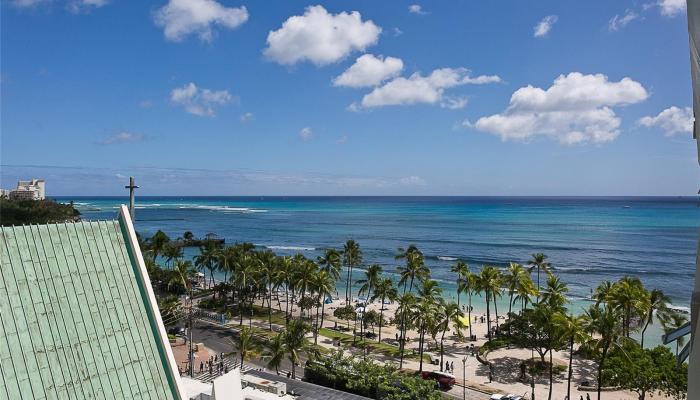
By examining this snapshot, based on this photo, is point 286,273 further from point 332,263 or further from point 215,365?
point 215,365

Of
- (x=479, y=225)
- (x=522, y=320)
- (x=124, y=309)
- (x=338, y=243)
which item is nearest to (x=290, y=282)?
(x=522, y=320)

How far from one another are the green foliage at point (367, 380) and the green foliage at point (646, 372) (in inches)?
465

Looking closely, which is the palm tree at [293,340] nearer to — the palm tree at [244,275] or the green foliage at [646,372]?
the palm tree at [244,275]

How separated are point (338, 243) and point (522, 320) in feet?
295

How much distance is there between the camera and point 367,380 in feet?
98.4

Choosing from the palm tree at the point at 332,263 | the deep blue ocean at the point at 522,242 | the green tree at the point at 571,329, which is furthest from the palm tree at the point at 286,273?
the deep blue ocean at the point at 522,242

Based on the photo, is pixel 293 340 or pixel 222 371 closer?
pixel 293 340

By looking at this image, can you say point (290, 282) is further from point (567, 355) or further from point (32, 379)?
point (32, 379)

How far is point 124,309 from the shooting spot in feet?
42.9

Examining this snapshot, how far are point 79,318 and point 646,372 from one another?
31.5 m

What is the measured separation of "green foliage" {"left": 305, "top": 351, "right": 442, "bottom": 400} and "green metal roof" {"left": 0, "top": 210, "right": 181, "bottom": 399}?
60.3 ft

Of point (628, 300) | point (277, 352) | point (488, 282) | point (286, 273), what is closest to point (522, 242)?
point (488, 282)

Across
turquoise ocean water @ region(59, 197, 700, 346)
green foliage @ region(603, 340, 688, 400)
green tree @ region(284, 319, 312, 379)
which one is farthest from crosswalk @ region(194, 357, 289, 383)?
turquoise ocean water @ region(59, 197, 700, 346)

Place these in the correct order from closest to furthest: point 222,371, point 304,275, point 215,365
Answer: point 222,371, point 215,365, point 304,275
